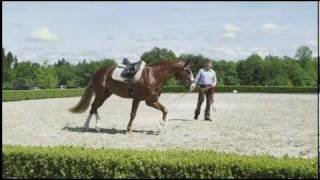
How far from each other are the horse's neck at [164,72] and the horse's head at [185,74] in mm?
140

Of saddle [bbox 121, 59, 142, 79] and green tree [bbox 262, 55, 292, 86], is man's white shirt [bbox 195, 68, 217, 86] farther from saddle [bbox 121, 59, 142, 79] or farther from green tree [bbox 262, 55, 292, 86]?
Result: green tree [bbox 262, 55, 292, 86]

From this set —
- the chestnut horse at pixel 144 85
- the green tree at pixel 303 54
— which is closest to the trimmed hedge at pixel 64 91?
the chestnut horse at pixel 144 85

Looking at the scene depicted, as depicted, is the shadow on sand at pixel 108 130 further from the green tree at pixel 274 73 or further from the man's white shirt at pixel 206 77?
the green tree at pixel 274 73

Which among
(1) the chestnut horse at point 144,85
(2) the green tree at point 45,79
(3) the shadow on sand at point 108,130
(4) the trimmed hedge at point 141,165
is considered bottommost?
(2) the green tree at point 45,79

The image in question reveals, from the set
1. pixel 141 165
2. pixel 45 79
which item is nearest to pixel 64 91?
pixel 45 79

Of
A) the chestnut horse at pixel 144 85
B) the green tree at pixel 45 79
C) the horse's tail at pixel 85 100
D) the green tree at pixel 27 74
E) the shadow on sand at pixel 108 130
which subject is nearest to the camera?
the chestnut horse at pixel 144 85

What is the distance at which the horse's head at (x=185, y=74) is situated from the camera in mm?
12770

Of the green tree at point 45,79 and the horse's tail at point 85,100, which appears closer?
the horse's tail at point 85,100

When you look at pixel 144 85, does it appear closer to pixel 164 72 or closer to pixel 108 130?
pixel 164 72

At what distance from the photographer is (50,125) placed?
1441 centimetres

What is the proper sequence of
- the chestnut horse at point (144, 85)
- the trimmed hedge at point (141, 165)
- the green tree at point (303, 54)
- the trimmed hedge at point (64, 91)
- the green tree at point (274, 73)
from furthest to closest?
1. the green tree at point (303, 54)
2. the green tree at point (274, 73)
3. the trimmed hedge at point (64, 91)
4. the chestnut horse at point (144, 85)
5. the trimmed hedge at point (141, 165)

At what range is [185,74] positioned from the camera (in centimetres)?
1280

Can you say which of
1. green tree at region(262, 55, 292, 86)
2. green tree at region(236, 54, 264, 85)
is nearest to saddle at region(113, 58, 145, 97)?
green tree at region(262, 55, 292, 86)

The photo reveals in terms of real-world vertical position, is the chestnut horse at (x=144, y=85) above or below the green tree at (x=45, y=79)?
above
